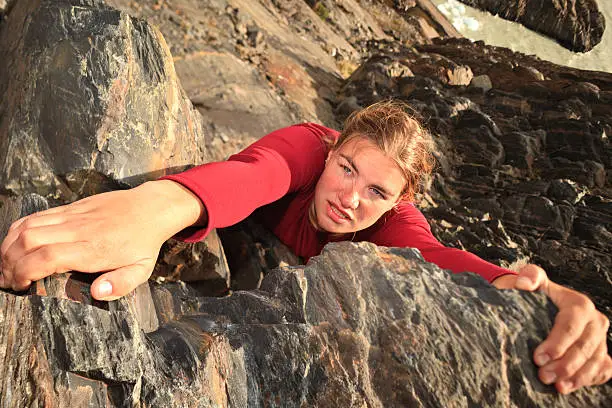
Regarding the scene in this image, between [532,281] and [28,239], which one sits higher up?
[532,281]

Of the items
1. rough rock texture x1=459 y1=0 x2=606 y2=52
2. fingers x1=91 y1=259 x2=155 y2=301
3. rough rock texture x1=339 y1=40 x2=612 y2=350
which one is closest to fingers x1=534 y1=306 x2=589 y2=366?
fingers x1=91 y1=259 x2=155 y2=301

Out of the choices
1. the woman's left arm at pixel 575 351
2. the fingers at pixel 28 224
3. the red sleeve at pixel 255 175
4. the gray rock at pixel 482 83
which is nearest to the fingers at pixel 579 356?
the woman's left arm at pixel 575 351

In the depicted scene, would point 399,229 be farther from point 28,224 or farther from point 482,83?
point 482,83

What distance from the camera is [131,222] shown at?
Answer: 2.22 m

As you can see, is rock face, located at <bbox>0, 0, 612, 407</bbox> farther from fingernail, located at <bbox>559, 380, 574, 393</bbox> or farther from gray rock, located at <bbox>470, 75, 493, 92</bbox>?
gray rock, located at <bbox>470, 75, 493, 92</bbox>

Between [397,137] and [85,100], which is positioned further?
[397,137]

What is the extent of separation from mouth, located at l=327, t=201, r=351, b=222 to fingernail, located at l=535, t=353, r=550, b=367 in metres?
1.54

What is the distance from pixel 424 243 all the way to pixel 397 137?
690 mm

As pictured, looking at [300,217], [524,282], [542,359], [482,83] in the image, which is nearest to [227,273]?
[300,217]

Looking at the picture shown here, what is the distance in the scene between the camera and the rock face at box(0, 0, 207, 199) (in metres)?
2.91

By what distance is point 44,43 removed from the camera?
322 cm

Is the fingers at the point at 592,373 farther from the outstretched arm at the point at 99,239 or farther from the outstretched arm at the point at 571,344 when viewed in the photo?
the outstretched arm at the point at 99,239

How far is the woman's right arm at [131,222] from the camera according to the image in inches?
76.0

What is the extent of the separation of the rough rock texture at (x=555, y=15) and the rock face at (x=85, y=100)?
15.6 meters
